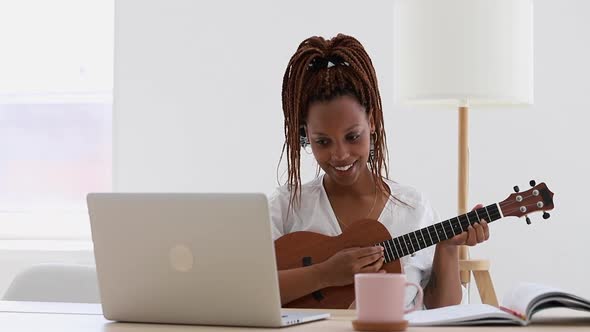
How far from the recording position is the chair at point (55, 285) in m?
2.33

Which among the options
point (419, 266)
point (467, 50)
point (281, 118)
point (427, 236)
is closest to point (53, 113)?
point (281, 118)

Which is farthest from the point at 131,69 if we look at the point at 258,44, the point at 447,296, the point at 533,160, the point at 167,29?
the point at 447,296

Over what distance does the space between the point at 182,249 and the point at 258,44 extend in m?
2.42

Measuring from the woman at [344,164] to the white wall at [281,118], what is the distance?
51.2 inches

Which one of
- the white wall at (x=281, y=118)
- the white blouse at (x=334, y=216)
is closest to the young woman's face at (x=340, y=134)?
the white blouse at (x=334, y=216)

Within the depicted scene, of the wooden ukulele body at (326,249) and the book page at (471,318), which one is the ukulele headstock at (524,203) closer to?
the wooden ukulele body at (326,249)

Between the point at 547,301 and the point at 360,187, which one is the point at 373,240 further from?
the point at 547,301

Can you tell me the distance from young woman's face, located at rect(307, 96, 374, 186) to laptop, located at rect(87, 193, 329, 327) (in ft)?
2.20

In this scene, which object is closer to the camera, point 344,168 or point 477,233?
point 477,233

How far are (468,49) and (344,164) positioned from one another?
Answer: 79 cm

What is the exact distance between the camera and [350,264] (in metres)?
1.98

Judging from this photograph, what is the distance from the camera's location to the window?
13.3ft

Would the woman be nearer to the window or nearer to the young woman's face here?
the young woman's face

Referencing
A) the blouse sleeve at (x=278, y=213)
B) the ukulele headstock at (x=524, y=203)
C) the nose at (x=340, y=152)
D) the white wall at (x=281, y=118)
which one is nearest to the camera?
the ukulele headstock at (x=524, y=203)
